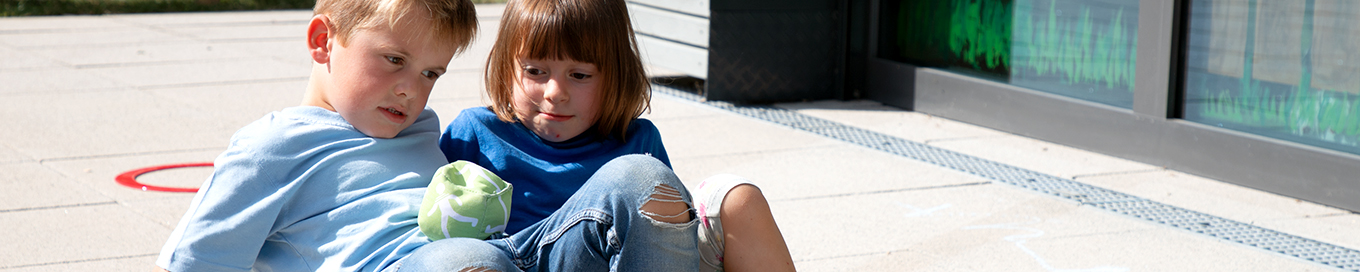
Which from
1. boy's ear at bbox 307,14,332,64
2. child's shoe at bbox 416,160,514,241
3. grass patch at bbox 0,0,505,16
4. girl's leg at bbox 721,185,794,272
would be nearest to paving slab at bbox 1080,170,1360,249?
girl's leg at bbox 721,185,794,272

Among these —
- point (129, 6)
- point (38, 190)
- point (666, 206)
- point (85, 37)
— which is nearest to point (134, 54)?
point (85, 37)

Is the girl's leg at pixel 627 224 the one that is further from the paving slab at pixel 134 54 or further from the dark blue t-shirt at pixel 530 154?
the paving slab at pixel 134 54

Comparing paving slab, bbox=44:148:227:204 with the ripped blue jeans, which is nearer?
the ripped blue jeans

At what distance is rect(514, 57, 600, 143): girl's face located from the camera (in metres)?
2.24

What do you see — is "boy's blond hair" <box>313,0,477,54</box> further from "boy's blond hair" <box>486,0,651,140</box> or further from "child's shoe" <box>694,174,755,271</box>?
"child's shoe" <box>694,174,755,271</box>

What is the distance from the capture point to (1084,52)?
16.7ft

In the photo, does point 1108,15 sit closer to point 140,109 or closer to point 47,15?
point 140,109

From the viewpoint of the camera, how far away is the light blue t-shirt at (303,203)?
1938 millimetres

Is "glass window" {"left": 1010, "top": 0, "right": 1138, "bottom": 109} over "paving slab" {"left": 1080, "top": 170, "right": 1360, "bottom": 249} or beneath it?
over

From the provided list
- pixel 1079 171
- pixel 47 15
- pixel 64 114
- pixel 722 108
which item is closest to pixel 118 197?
pixel 64 114

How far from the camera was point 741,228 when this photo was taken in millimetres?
2150

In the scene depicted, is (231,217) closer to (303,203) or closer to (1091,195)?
(303,203)

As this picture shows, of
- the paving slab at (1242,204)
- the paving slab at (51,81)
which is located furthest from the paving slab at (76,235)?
the paving slab at (1242,204)

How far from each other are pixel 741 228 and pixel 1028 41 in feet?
12.0
